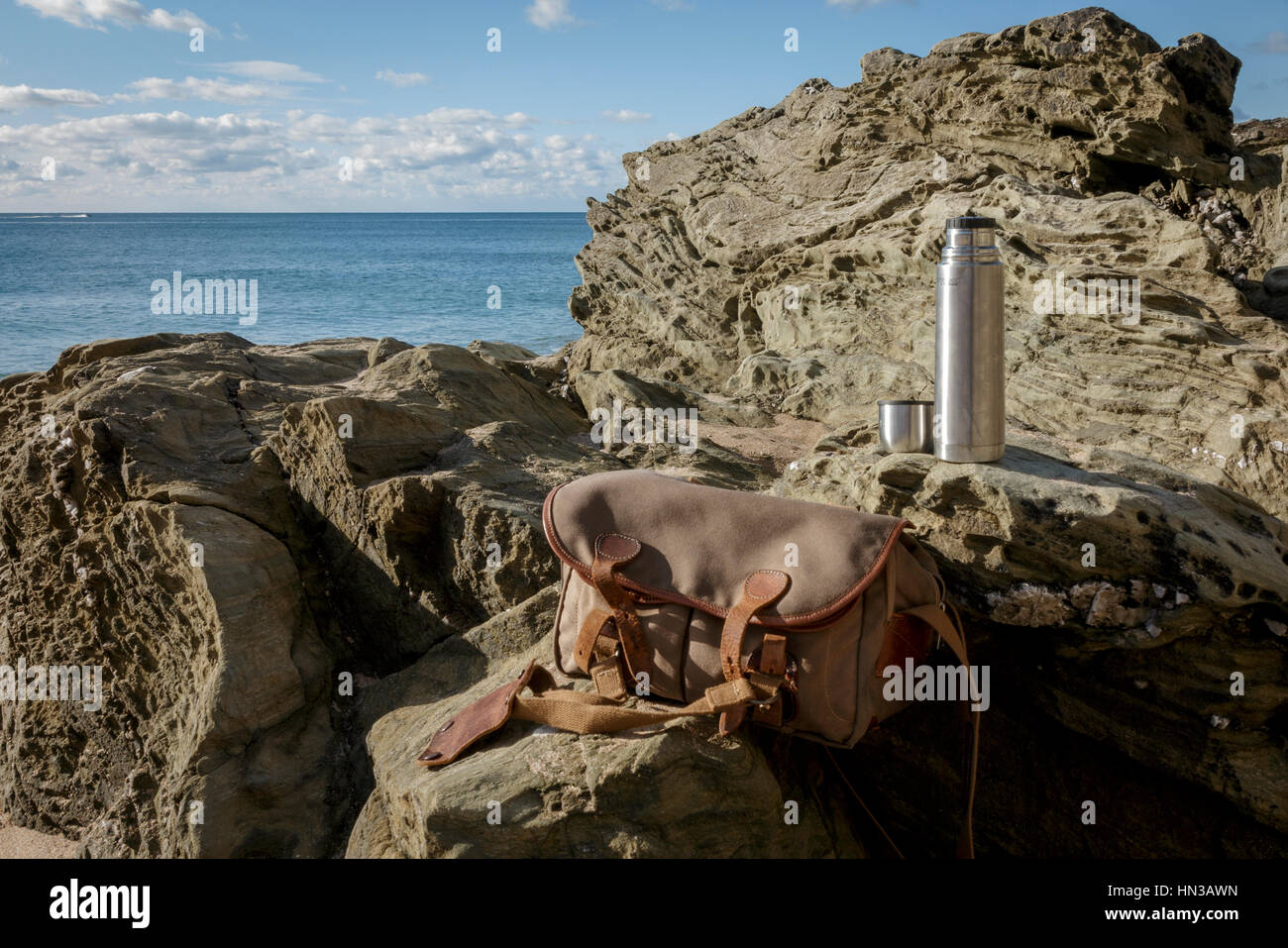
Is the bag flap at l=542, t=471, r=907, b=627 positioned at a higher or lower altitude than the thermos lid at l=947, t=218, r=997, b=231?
lower

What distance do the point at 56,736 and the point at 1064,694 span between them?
4.15m

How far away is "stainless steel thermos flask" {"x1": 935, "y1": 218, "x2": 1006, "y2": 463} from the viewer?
2.89 meters

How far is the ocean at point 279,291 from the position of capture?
88.7ft

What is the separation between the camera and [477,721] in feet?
9.30

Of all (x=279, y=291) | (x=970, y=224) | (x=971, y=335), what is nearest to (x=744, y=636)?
(x=971, y=335)

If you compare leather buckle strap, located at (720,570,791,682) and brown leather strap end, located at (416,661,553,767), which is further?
brown leather strap end, located at (416,661,553,767)

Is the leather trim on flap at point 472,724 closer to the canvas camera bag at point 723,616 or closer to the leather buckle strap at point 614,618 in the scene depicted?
the canvas camera bag at point 723,616

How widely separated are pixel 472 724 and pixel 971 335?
6.70 ft

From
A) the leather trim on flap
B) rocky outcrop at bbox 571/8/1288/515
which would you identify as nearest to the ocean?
rocky outcrop at bbox 571/8/1288/515

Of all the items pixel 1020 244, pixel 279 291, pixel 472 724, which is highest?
pixel 279 291

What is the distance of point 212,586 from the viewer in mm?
3438

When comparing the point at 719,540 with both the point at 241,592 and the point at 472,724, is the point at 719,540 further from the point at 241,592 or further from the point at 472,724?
the point at 241,592

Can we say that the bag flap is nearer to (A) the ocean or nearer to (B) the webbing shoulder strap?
(B) the webbing shoulder strap
